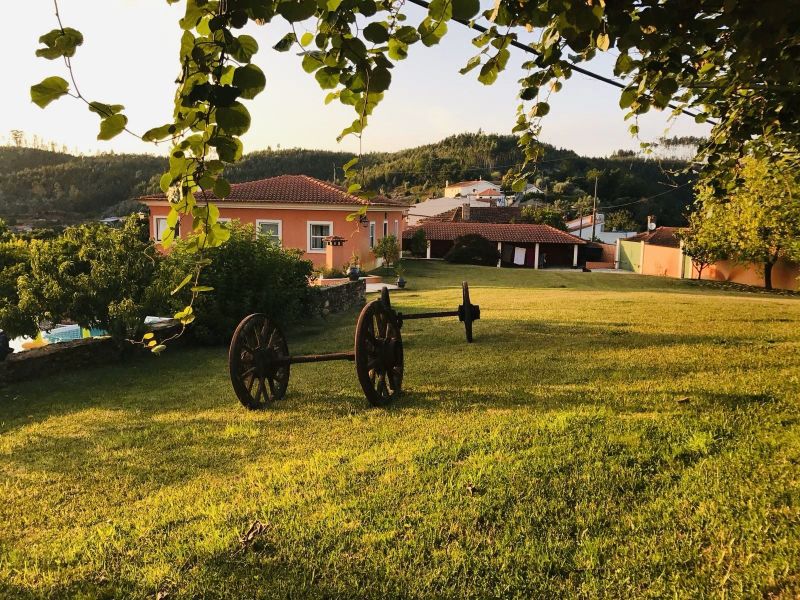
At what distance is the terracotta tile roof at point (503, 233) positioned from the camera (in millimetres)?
49594

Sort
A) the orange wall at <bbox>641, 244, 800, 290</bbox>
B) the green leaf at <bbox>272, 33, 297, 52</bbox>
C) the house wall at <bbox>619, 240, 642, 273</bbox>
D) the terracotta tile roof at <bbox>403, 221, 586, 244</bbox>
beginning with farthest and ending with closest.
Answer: the house wall at <bbox>619, 240, 642, 273</bbox>
the terracotta tile roof at <bbox>403, 221, 586, 244</bbox>
the orange wall at <bbox>641, 244, 800, 290</bbox>
the green leaf at <bbox>272, 33, 297, 52</bbox>

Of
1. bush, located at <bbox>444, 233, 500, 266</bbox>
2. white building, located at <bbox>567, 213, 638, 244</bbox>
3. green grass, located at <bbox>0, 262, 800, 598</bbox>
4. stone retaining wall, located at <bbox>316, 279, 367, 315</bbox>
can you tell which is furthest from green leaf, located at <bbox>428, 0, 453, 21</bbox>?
white building, located at <bbox>567, 213, 638, 244</bbox>

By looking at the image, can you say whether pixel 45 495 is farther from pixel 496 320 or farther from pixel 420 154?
pixel 420 154

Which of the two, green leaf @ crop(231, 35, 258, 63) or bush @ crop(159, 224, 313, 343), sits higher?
green leaf @ crop(231, 35, 258, 63)

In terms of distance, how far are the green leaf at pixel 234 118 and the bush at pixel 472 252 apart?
4235cm

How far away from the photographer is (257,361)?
22.7ft

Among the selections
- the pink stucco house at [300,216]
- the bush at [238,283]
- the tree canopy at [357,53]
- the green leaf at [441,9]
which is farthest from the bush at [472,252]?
the green leaf at [441,9]

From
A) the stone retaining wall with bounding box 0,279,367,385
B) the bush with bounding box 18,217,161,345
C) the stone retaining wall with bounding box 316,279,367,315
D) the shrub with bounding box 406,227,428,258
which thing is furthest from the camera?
the shrub with bounding box 406,227,428,258

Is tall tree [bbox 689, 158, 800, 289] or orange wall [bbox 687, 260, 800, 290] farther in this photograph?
orange wall [bbox 687, 260, 800, 290]

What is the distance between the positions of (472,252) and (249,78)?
42.9 m

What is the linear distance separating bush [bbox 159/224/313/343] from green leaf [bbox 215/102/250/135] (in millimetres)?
10189

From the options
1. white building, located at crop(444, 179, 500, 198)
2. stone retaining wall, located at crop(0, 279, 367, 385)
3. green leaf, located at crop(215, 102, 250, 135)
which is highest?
white building, located at crop(444, 179, 500, 198)

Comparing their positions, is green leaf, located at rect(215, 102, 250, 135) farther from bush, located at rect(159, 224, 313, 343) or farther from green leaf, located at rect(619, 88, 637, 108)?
bush, located at rect(159, 224, 313, 343)

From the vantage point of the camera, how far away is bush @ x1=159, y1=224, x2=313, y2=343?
462 inches
